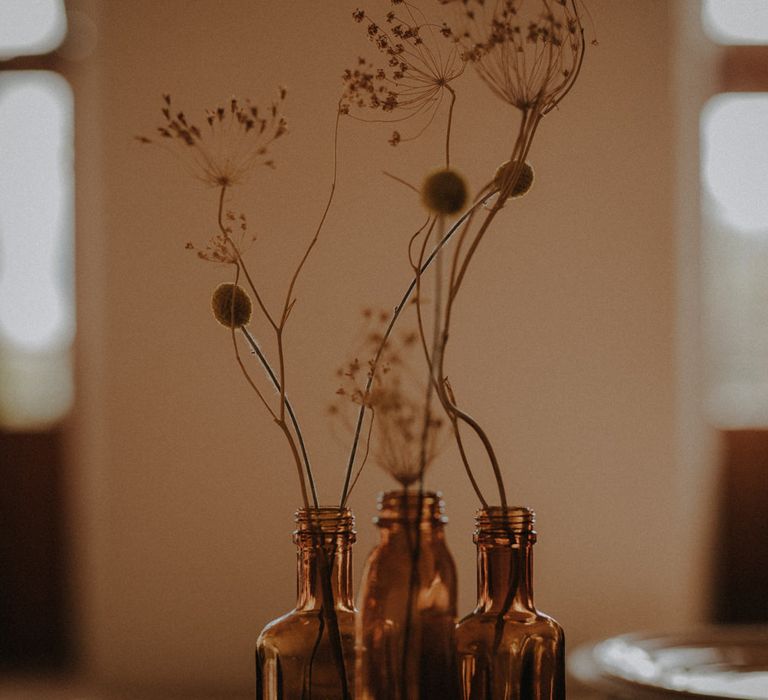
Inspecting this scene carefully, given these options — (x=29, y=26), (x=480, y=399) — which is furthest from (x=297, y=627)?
(x=29, y=26)

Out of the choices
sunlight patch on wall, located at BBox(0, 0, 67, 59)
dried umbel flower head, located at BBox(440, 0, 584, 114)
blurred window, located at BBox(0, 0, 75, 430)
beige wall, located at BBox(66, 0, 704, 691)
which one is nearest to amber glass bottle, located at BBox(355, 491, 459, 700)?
dried umbel flower head, located at BBox(440, 0, 584, 114)

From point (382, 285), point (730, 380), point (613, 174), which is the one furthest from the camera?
point (730, 380)

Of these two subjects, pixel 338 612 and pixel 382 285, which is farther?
pixel 382 285

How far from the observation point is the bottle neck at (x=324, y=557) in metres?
0.50

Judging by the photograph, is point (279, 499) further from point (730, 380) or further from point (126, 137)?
point (730, 380)

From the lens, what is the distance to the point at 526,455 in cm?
256

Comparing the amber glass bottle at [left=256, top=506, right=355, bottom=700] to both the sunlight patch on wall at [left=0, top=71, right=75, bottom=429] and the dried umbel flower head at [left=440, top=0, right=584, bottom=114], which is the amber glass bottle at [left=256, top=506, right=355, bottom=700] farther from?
the sunlight patch on wall at [left=0, top=71, right=75, bottom=429]

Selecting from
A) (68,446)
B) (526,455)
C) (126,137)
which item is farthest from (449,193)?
(68,446)

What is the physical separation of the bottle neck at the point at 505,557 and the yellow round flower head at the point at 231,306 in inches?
6.7

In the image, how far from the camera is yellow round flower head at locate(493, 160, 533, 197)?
0.50m

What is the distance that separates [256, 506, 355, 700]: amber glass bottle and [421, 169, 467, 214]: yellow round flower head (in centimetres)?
17

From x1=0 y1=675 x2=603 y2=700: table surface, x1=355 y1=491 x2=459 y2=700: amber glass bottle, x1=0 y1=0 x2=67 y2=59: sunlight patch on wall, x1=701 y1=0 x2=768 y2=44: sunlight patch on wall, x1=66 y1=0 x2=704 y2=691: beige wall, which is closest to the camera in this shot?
x1=355 y1=491 x2=459 y2=700: amber glass bottle

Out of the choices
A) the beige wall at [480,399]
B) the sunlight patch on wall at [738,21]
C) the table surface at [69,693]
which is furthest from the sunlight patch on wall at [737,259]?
the table surface at [69,693]

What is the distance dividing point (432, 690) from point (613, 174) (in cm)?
223
